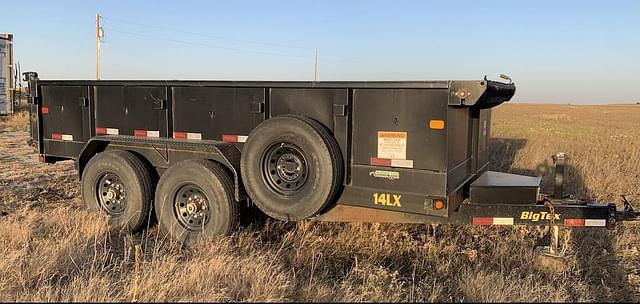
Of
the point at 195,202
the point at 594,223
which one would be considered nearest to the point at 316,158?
the point at 195,202

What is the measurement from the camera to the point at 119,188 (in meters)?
6.06

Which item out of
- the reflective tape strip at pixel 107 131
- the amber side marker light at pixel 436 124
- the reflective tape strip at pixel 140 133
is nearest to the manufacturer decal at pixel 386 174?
the amber side marker light at pixel 436 124

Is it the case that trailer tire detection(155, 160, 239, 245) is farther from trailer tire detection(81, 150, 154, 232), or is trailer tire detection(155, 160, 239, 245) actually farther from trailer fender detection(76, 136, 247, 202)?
trailer tire detection(81, 150, 154, 232)

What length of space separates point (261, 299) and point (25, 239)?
276cm

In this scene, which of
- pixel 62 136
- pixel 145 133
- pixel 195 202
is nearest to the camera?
pixel 195 202

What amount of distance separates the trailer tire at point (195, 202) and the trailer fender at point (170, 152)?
95mm

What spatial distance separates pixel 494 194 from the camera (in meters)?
4.85

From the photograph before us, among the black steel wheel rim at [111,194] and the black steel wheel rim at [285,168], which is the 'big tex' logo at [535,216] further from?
the black steel wheel rim at [111,194]

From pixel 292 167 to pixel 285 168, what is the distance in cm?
8

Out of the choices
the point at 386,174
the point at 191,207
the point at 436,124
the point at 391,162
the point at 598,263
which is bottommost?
the point at 598,263

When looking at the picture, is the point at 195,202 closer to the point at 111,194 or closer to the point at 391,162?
the point at 111,194

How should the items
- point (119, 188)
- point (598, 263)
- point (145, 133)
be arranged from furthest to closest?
point (119, 188), point (145, 133), point (598, 263)

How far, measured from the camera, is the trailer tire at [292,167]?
4.62m

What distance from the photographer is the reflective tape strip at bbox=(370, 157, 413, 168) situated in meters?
4.54
